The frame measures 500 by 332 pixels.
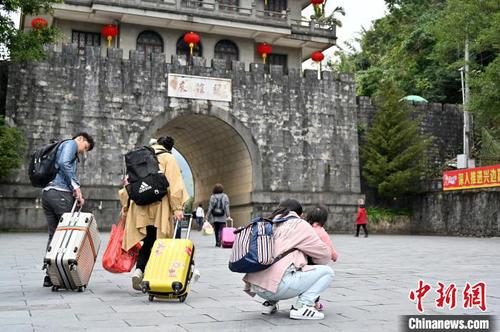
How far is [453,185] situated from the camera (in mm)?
19547

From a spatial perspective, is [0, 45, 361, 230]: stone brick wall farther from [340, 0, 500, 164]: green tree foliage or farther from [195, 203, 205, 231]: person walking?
[340, 0, 500, 164]: green tree foliage

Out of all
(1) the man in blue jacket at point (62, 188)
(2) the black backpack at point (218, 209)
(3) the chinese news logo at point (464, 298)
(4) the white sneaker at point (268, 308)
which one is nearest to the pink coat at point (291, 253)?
(4) the white sneaker at point (268, 308)

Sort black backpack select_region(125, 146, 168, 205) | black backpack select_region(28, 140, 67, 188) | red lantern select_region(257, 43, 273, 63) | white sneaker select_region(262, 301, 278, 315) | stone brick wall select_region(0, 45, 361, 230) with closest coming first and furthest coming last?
white sneaker select_region(262, 301, 278, 315)
black backpack select_region(125, 146, 168, 205)
black backpack select_region(28, 140, 67, 188)
stone brick wall select_region(0, 45, 361, 230)
red lantern select_region(257, 43, 273, 63)

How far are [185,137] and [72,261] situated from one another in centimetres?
1734

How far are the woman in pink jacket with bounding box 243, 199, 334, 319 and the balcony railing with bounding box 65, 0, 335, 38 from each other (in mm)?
19221

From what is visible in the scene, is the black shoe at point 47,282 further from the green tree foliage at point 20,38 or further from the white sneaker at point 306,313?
the green tree foliage at point 20,38

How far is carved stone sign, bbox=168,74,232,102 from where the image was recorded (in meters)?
18.2

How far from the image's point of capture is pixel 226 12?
2344cm

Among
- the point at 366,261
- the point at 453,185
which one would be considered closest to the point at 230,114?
the point at 453,185

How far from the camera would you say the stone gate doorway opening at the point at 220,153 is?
19141 mm

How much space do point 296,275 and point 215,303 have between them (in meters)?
1.04

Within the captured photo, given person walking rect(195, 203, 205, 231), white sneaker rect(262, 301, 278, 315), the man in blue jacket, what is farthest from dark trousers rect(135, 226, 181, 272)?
person walking rect(195, 203, 205, 231)

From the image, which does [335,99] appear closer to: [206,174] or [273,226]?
[206,174]

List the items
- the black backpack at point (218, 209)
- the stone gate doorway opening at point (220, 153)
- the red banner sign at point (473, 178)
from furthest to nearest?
1. the stone gate doorway opening at point (220, 153)
2. the red banner sign at point (473, 178)
3. the black backpack at point (218, 209)
